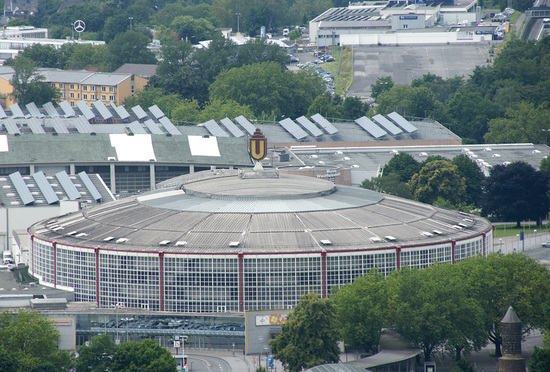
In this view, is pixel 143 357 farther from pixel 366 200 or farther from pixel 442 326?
pixel 366 200

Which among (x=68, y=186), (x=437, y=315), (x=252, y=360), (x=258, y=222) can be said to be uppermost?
(x=258, y=222)

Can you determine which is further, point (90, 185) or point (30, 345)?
point (90, 185)

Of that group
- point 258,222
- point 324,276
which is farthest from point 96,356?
point 258,222

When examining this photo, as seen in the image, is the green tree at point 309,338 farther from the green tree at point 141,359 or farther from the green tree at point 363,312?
the green tree at point 141,359

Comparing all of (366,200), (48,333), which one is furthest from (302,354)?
(366,200)

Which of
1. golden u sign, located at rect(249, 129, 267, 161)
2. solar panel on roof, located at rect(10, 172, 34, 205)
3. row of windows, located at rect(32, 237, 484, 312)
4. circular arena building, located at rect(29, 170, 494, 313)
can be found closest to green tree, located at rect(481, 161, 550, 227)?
circular arena building, located at rect(29, 170, 494, 313)

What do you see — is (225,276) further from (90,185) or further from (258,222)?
(90,185)
